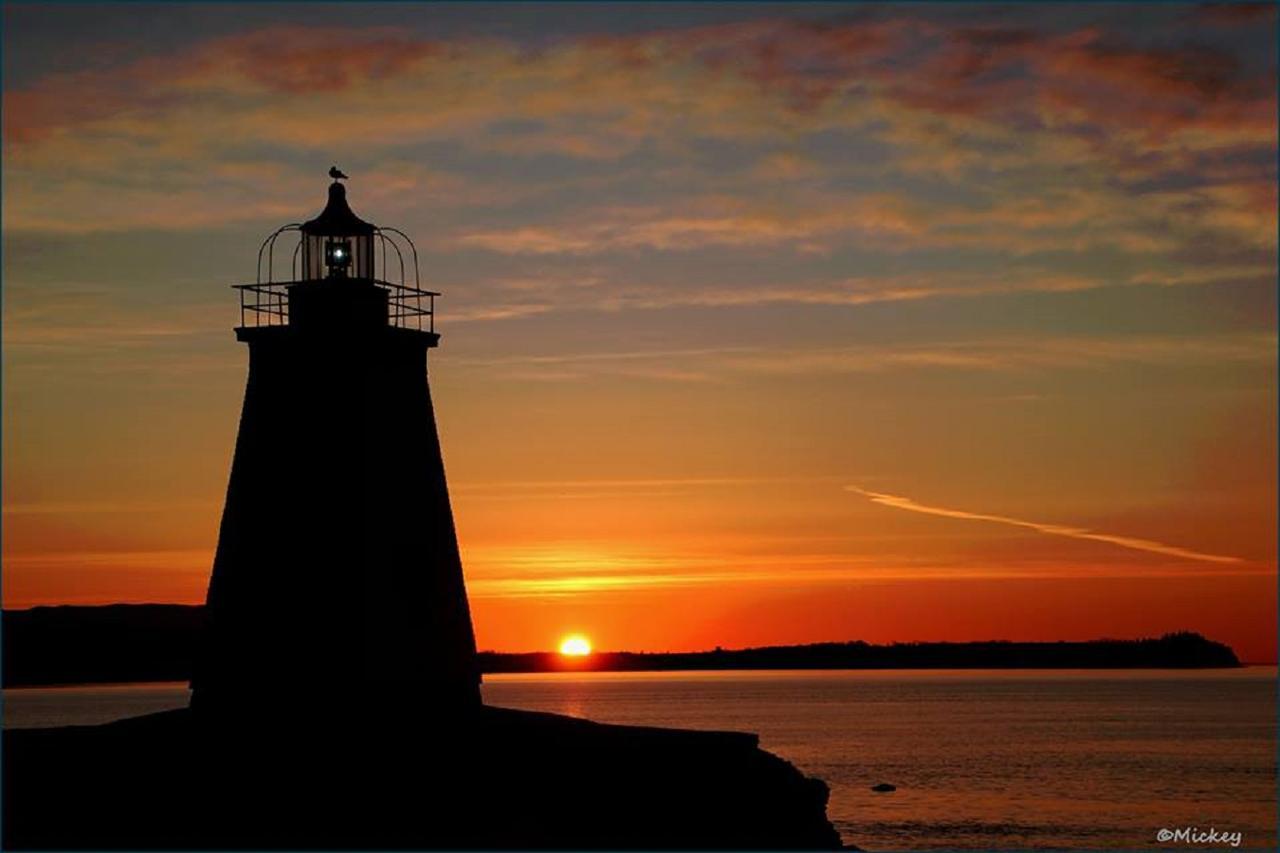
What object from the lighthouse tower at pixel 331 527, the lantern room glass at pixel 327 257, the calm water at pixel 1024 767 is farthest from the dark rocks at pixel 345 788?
the calm water at pixel 1024 767

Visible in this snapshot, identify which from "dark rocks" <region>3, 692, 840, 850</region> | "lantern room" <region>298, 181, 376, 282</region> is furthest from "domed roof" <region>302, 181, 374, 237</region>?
"dark rocks" <region>3, 692, 840, 850</region>

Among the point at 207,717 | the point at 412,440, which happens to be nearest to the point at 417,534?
the point at 412,440

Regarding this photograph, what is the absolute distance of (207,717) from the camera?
1091 inches

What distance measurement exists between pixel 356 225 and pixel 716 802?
11.9m

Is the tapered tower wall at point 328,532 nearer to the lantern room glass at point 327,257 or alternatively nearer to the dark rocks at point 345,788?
the lantern room glass at point 327,257

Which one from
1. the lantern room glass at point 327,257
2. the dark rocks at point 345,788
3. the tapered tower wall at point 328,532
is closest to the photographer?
the dark rocks at point 345,788

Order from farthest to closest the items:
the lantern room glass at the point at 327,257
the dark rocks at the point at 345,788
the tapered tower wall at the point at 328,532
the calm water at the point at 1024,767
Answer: the calm water at the point at 1024,767 < the lantern room glass at the point at 327,257 < the tapered tower wall at the point at 328,532 < the dark rocks at the point at 345,788

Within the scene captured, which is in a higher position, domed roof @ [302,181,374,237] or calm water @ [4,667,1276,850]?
domed roof @ [302,181,374,237]

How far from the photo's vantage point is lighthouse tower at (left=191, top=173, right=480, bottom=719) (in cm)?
2727

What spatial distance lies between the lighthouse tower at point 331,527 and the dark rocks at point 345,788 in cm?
61

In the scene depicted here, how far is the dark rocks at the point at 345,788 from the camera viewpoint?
2588cm

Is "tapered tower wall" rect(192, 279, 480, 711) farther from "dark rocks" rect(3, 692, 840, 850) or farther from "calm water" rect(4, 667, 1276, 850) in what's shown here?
"calm water" rect(4, 667, 1276, 850)

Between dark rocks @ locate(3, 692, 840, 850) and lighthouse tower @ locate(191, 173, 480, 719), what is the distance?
612mm

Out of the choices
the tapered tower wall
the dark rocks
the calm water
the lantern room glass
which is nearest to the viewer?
the dark rocks
